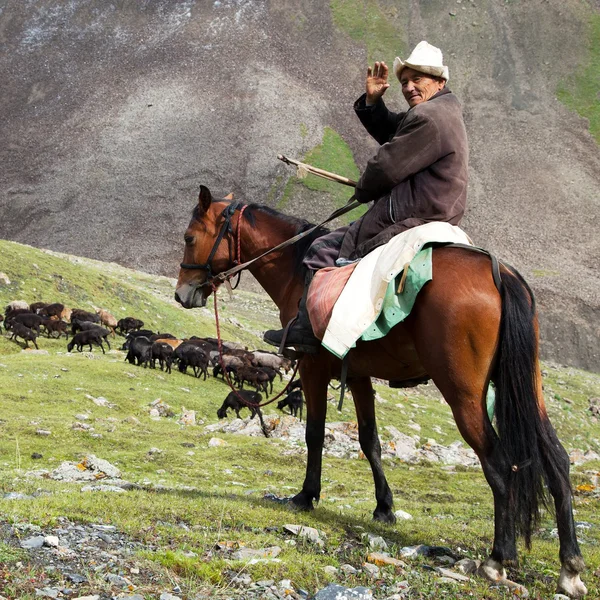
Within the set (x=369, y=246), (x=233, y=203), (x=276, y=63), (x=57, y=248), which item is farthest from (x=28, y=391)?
(x=276, y=63)

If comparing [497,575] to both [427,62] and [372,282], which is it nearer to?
[372,282]

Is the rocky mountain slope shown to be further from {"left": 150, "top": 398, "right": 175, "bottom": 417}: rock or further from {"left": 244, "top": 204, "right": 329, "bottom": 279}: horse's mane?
{"left": 244, "top": 204, "right": 329, "bottom": 279}: horse's mane

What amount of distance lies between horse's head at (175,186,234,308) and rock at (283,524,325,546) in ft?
10.8

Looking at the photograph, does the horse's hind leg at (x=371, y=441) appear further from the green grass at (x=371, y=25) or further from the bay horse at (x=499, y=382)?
the green grass at (x=371, y=25)

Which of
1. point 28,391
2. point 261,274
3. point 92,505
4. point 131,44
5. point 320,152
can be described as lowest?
point 28,391

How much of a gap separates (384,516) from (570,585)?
2.78 metres

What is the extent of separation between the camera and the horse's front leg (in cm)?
841

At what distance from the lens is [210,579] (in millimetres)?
5344

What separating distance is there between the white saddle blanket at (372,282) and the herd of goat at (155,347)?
1538 centimetres

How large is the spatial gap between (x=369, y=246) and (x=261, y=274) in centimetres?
196

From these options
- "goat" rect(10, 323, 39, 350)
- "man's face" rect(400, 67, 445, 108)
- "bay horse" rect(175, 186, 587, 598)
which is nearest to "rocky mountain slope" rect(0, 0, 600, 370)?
"goat" rect(10, 323, 39, 350)

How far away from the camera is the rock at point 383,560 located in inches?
249

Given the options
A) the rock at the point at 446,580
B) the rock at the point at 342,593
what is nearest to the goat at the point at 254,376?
the rock at the point at 446,580

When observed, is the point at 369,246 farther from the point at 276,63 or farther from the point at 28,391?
the point at 276,63
